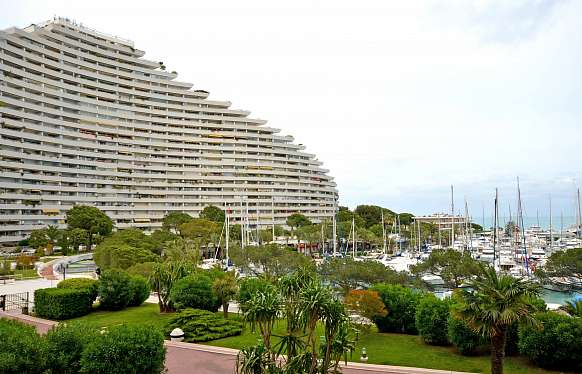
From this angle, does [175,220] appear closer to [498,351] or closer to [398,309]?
[398,309]

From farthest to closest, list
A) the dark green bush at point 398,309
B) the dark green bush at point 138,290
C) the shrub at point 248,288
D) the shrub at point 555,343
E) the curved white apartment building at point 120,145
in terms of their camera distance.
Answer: the curved white apartment building at point 120,145, the dark green bush at point 138,290, the shrub at point 248,288, the dark green bush at point 398,309, the shrub at point 555,343

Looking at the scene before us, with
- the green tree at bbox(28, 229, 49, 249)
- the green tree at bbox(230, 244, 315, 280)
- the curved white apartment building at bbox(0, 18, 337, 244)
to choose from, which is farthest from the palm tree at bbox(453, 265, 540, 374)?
the curved white apartment building at bbox(0, 18, 337, 244)

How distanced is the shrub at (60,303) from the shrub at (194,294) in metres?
5.86

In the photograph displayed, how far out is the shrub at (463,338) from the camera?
57.5ft

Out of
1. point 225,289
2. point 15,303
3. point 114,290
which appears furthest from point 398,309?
point 15,303

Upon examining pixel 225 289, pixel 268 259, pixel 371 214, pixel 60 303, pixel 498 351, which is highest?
pixel 371 214

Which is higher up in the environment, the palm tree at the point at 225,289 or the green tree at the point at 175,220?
the green tree at the point at 175,220

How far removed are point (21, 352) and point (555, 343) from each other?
17.7 metres

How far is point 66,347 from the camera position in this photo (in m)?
13.4

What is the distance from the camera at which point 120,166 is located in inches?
4414

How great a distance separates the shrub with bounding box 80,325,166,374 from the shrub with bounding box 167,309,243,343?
6.57 metres

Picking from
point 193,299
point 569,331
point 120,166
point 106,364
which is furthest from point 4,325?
point 120,166

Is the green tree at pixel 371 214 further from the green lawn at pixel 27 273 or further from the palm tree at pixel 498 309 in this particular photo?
the palm tree at pixel 498 309

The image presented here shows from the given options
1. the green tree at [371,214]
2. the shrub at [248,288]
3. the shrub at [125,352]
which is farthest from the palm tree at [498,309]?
the green tree at [371,214]
